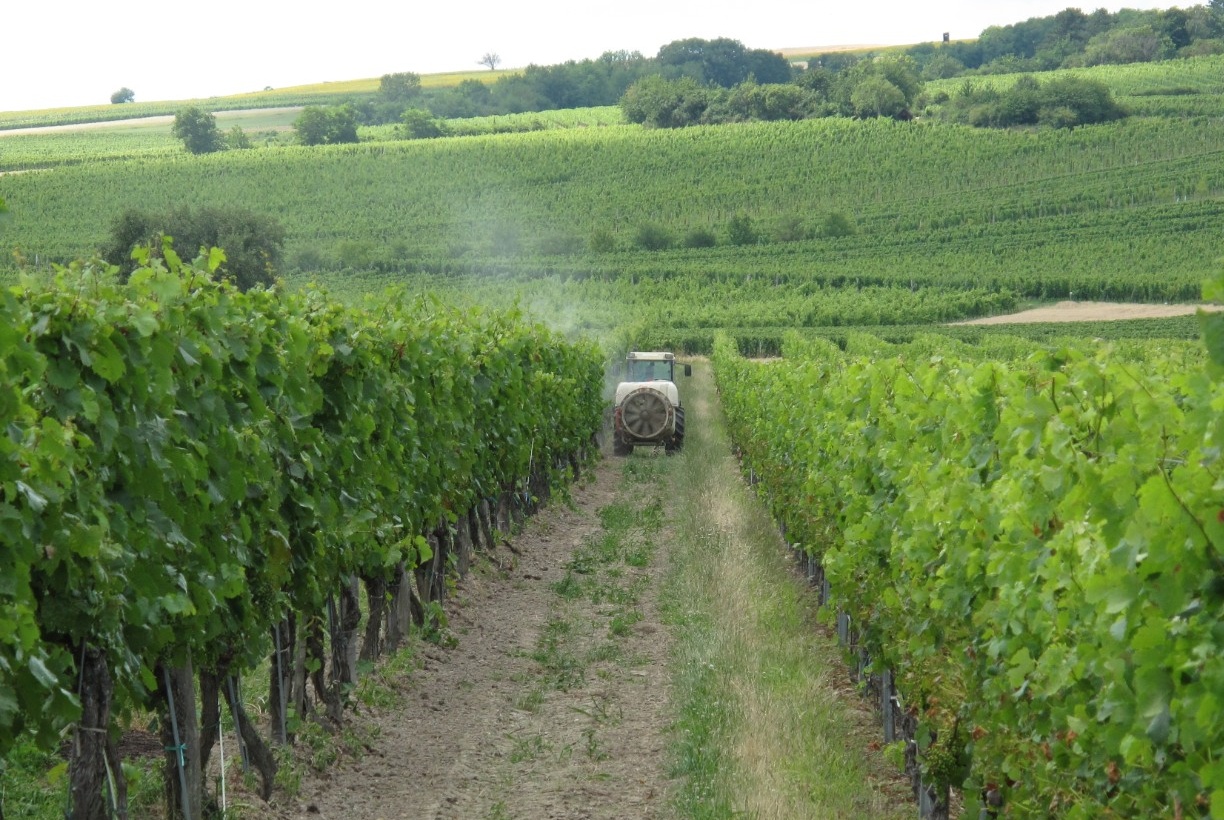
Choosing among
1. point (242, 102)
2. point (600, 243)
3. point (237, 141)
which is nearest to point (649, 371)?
point (600, 243)

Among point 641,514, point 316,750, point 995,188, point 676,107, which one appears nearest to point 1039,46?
point 676,107

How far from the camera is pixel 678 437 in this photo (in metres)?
23.4

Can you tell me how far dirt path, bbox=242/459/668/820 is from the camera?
252 inches

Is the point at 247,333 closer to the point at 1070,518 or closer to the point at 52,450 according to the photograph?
the point at 52,450

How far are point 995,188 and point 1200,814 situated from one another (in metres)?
83.4

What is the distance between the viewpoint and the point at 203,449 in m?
5.29

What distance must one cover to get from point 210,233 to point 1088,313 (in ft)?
117

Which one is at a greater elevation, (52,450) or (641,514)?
(52,450)

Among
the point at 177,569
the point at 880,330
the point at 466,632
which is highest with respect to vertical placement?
the point at 177,569

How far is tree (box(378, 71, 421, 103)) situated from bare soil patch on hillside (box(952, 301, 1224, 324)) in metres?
83.5

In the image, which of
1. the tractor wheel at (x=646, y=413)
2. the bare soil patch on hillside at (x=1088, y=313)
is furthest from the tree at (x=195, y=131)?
the tractor wheel at (x=646, y=413)

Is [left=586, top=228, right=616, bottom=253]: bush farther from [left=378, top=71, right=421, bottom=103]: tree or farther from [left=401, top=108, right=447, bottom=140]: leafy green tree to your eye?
[left=378, top=71, right=421, bottom=103]: tree

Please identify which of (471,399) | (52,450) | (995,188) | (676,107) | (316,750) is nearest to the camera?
(52,450)

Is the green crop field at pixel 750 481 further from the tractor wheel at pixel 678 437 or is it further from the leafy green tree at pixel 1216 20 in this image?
the leafy green tree at pixel 1216 20
